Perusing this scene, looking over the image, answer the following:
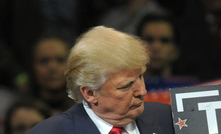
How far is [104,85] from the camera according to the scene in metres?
1.85

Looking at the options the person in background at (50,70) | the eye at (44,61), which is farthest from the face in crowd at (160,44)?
the eye at (44,61)

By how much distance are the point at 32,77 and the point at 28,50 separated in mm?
261

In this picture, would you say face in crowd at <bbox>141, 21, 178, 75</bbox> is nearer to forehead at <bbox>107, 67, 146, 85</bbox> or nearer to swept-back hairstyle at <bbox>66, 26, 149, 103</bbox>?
swept-back hairstyle at <bbox>66, 26, 149, 103</bbox>

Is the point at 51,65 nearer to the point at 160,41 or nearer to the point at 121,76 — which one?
the point at 160,41

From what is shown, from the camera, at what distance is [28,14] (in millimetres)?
3047

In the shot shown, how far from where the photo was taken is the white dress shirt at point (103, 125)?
1994 millimetres

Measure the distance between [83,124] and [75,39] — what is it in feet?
4.12

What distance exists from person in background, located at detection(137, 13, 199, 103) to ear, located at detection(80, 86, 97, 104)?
1.30m

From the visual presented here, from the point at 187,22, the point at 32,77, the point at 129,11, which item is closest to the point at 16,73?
the point at 32,77

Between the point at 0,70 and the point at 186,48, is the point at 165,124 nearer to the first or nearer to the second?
the point at 186,48

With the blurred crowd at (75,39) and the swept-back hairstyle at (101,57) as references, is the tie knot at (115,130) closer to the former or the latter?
the swept-back hairstyle at (101,57)

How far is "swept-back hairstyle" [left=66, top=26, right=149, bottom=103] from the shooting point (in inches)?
71.2

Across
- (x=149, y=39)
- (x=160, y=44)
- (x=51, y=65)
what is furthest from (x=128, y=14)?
(x=51, y=65)

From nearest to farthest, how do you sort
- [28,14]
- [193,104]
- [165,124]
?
[193,104], [165,124], [28,14]
